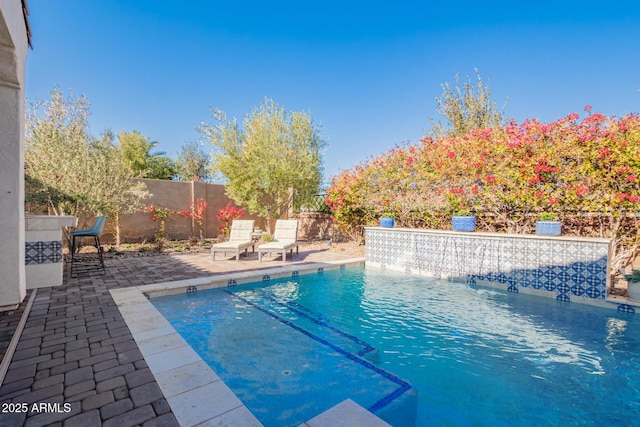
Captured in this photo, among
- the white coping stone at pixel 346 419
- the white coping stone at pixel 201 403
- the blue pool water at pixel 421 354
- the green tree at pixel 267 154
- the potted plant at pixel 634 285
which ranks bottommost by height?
the blue pool water at pixel 421 354

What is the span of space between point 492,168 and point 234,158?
8.98 m

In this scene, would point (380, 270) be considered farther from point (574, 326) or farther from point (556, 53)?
point (556, 53)

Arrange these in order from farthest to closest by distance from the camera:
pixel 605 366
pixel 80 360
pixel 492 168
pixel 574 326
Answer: pixel 492 168 → pixel 574 326 → pixel 605 366 → pixel 80 360

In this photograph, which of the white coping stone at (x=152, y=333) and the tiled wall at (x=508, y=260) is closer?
the white coping stone at (x=152, y=333)

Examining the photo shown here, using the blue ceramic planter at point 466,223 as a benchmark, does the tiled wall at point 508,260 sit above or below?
below

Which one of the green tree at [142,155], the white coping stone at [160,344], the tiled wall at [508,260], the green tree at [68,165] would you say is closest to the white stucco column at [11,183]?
the white coping stone at [160,344]

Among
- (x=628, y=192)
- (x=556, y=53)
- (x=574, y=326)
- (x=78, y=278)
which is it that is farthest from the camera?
(x=556, y=53)

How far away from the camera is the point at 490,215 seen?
742 centimetres

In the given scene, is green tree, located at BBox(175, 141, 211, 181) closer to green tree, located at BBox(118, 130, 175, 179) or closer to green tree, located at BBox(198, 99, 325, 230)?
green tree, located at BBox(118, 130, 175, 179)

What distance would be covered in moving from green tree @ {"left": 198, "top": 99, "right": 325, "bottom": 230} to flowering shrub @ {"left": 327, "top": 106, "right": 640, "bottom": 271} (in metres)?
3.99

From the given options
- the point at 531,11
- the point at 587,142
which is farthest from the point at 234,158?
the point at 531,11

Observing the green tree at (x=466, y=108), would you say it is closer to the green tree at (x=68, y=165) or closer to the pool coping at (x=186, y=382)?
the green tree at (x=68, y=165)

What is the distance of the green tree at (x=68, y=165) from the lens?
26.3 feet

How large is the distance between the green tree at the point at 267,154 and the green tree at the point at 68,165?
375cm
